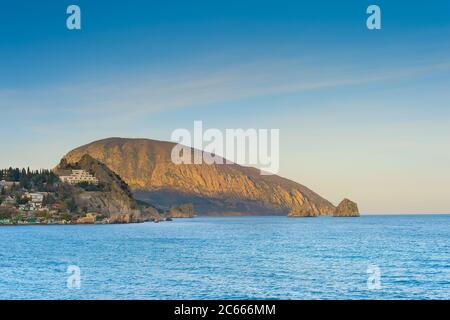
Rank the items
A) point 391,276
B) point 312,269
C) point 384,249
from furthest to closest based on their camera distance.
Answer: point 384,249, point 312,269, point 391,276

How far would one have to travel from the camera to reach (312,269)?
206ft

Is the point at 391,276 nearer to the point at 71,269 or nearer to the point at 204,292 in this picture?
the point at 204,292

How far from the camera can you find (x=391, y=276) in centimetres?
5797

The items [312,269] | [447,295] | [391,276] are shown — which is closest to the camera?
[447,295]

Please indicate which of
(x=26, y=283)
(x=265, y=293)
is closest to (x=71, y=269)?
(x=26, y=283)

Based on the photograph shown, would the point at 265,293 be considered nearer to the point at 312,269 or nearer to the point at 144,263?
the point at 312,269
